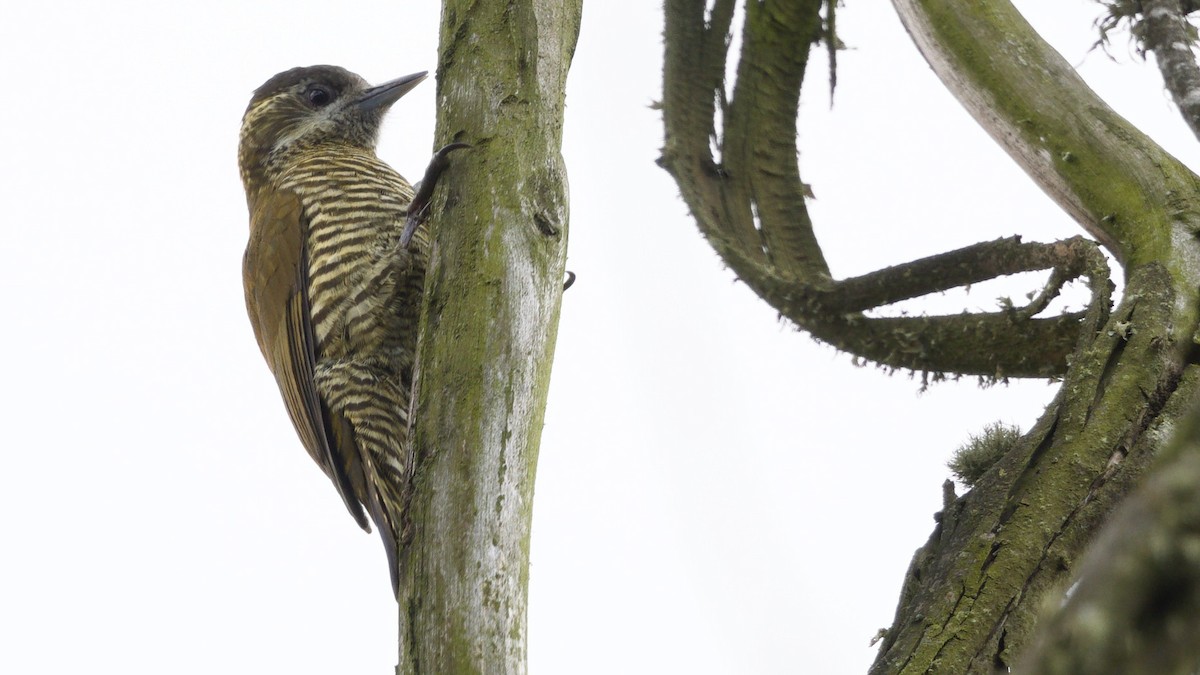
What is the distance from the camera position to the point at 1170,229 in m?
1.89

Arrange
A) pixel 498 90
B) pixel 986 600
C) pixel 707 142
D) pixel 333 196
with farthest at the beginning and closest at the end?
pixel 333 196, pixel 707 142, pixel 498 90, pixel 986 600

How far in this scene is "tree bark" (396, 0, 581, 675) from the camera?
1600 mm

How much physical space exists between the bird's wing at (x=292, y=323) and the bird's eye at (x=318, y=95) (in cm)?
60

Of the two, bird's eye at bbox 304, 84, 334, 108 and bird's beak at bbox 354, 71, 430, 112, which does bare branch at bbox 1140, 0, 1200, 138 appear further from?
bird's eye at bbox 304, 84, 334, 108

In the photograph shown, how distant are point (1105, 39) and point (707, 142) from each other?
96cm

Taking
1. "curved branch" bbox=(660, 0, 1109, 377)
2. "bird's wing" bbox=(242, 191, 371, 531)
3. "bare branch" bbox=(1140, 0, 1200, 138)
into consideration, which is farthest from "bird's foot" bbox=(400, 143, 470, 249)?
"bare branch" bbox=(1140, 0, 1200, 138)

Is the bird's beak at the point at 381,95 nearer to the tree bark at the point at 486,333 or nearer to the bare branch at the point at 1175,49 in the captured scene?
the tree bark at the point at 486,333

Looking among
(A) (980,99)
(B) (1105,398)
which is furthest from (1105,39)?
(B) (1105,398)

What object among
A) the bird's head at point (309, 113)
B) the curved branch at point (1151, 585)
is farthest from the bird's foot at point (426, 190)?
the curved branch at point (1151, 585)

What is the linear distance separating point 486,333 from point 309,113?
243 centimetres

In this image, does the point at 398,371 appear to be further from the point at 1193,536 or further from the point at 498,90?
the point at 1193,536

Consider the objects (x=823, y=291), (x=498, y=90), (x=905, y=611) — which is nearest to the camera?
(x=905, y=611)

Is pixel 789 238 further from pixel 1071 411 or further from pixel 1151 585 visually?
pixel 1151 585

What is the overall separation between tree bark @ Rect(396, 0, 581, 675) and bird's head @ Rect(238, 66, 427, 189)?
1746 millimetres
